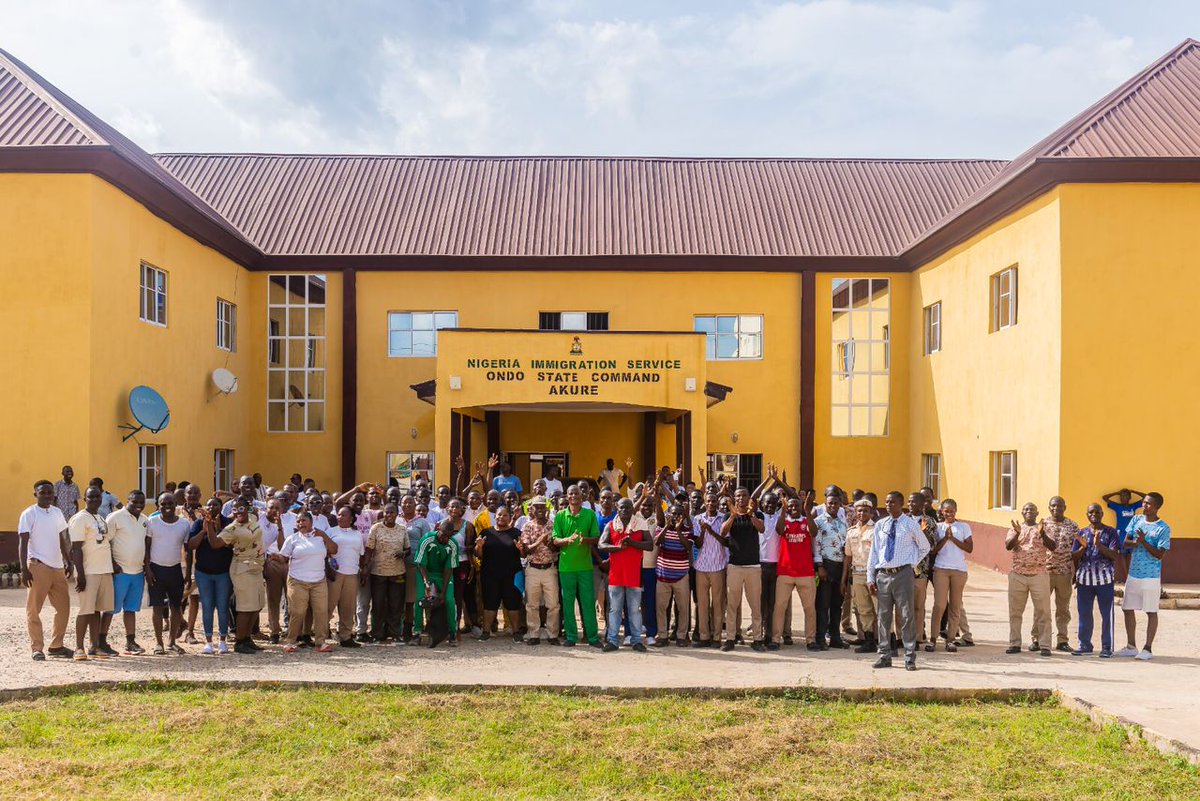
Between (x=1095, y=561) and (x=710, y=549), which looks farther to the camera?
(x=710, y=549)

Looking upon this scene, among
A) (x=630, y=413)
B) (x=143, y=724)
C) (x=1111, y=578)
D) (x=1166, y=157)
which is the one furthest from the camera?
(x=630, y=413)

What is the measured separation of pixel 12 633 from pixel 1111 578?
11427mm

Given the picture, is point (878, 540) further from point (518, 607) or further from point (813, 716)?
point (518, 607)

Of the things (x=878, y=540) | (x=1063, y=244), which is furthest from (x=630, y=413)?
→ (x=878, y=540)

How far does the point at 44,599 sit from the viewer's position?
381 inches

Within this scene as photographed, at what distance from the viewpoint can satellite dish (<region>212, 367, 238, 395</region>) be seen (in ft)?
65.6

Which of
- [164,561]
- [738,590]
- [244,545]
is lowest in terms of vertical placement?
[738,590]

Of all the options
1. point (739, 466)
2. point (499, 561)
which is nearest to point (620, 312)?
point (739, 466)

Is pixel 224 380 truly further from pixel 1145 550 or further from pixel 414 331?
pixel 1145 550

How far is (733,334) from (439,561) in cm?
1327

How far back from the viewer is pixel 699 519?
10.6 m

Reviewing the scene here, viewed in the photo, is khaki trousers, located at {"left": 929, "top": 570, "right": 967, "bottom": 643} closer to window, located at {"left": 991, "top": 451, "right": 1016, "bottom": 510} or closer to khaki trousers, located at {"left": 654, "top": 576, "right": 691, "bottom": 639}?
khaki trousers, located at {"left": 654, "top": 576, "right": 691, "bottom": 639}

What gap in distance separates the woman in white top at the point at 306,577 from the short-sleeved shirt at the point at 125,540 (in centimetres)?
135

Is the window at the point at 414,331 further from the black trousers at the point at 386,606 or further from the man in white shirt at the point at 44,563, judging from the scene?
the man in white shirt at the point at 44,563
